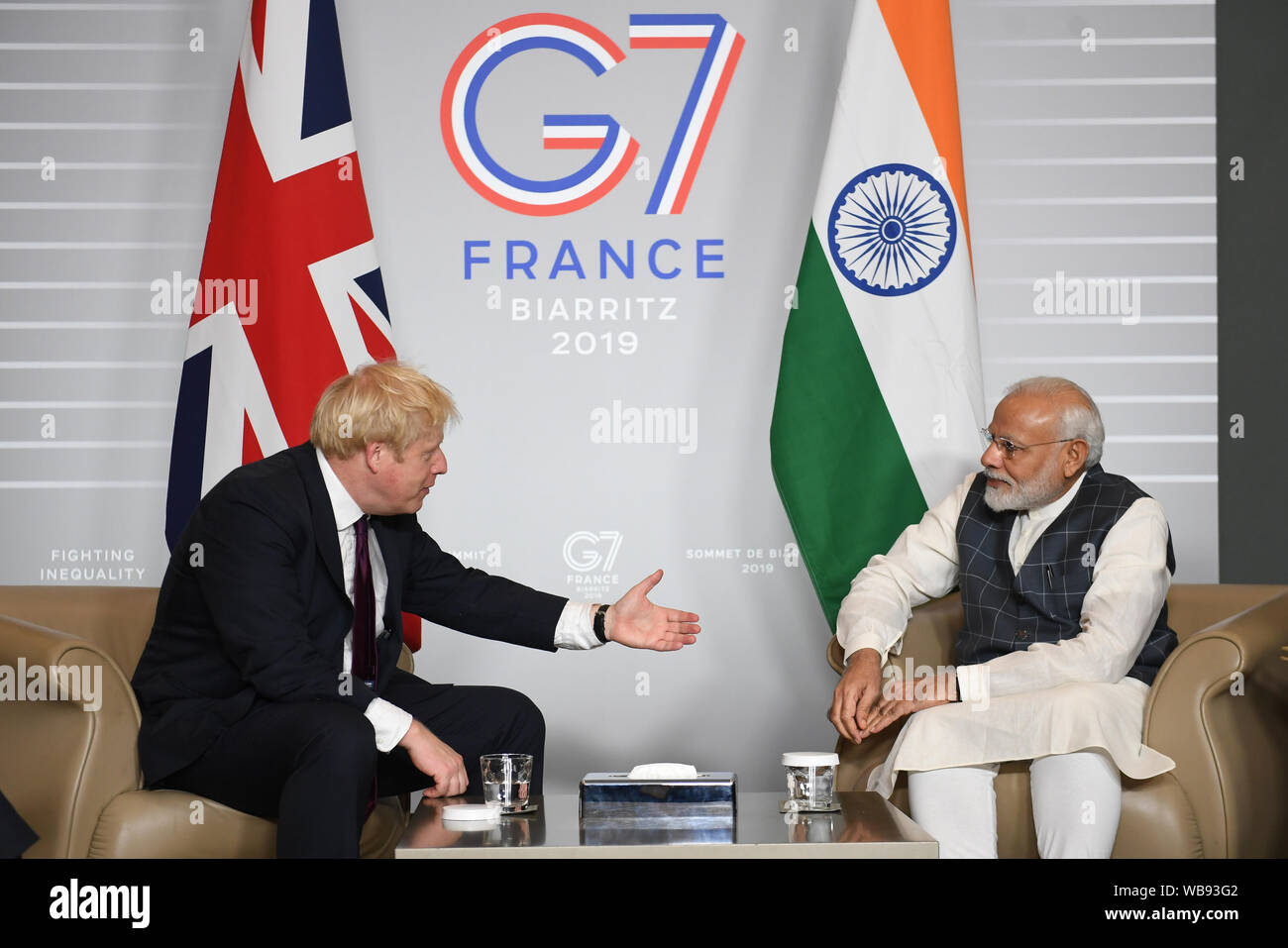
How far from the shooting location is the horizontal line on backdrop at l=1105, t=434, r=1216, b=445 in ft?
13.7

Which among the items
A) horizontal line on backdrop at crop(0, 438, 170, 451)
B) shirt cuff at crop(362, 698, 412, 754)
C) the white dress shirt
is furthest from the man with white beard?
horizontal line on backdrop at crop(0, 438, 170, 451)

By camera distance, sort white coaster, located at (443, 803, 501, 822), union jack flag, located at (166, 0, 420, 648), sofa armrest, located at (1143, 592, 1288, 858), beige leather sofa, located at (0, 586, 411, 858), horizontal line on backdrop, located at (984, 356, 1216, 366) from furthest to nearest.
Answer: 1. horizontal line on backdrop, located at (984, 356, 1216, 366)
2. union jack flag, located at (166, 0, 420, 648)
3. sofa armrest, located at (1143, 592, 1288, 858)
4. beige leather sofa, located at (0, 586, 411, 858)
5. white coaster, located at (443, 803, 501, 822)

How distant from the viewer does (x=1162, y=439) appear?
417 cm

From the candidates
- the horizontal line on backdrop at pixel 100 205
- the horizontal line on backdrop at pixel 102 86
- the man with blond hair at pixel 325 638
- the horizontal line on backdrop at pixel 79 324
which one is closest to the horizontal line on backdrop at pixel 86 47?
the horizontal line on backdrop at pixel 102 86

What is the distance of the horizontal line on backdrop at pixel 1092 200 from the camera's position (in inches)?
164

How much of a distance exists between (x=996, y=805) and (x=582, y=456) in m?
1.91

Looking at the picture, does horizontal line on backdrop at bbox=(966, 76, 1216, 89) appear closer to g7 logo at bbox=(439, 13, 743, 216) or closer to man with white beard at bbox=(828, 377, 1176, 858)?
g7 logo at bbox=(439, 13, 743, 216)

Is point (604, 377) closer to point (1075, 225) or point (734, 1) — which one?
point (734, 1)

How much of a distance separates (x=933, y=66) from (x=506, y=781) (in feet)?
8.10

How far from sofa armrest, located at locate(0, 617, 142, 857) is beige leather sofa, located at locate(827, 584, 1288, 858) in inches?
71.5

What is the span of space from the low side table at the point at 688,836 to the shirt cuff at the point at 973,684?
0.55 metres

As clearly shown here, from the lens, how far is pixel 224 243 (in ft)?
12.1

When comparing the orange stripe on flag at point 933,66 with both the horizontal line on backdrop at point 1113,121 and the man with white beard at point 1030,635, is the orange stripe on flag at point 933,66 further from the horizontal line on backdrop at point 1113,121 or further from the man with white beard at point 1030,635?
the man with white beard at point 1030,635
